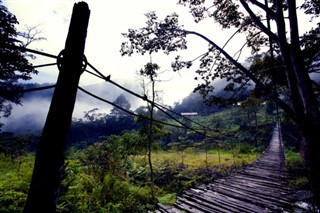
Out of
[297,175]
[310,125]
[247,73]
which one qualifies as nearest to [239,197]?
[310,125]

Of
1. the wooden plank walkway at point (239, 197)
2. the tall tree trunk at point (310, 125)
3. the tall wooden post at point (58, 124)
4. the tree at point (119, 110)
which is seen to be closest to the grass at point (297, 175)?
the wooden plank walkway at point (239, 197)

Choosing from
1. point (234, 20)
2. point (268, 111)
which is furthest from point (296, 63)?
point (268, 111)

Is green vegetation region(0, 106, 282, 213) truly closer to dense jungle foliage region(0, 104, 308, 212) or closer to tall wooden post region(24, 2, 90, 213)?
dense jungle foliage region(0, 104, 308, 212)

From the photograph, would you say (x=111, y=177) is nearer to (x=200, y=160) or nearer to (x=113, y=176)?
(x=113, y=176)

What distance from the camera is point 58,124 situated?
1402 millimetres

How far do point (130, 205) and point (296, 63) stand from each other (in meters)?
5.89

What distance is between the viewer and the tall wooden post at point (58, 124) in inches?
51.9

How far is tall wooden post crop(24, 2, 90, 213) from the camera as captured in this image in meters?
1.32

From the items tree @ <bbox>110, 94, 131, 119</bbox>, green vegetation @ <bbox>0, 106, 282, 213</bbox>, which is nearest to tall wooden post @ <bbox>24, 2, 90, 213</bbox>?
green vegetation @ <bbox>0, 106, 282, 213</bbox>

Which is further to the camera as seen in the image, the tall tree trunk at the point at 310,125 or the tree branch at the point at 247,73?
the tree branch at the point at 247,73

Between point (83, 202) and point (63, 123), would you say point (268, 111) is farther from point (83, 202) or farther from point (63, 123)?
point (63, 123)

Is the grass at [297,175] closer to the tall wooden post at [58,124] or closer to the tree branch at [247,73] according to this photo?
the tree branch at [247,73]

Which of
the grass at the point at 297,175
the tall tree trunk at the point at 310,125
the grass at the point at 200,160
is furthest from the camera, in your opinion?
the grass at the point at 200,160

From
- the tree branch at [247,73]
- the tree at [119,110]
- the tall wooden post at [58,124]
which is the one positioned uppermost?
the tree at [119,110]
